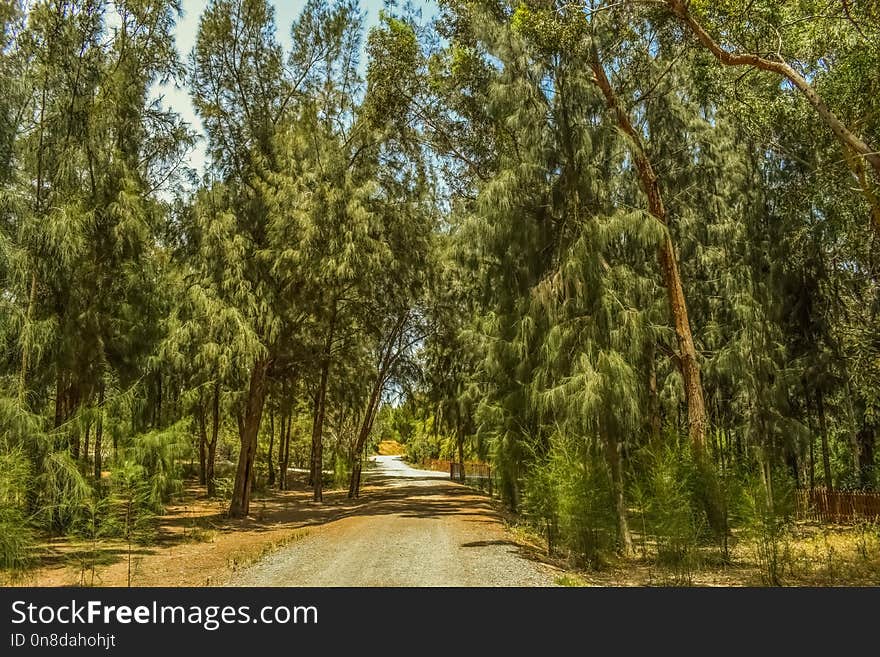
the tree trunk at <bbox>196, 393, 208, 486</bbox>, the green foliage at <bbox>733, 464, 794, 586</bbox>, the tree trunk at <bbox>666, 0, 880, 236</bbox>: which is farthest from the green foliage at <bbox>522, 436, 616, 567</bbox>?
the tree trunk at <bbox>196, 393, 208, 486</bbox>

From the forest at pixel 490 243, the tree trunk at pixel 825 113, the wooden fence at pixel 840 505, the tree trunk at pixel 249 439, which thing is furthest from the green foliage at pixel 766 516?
the tree trunk at pixel 249 439

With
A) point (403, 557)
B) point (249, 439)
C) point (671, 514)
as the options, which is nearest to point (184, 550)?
point (403, 557)

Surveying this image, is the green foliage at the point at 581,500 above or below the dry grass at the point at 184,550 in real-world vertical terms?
above

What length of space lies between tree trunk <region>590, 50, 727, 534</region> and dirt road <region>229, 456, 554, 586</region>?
2743 mm

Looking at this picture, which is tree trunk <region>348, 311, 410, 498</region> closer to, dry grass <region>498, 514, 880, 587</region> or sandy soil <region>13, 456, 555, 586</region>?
sandy soil <region>13, 456, 555, 586</region>

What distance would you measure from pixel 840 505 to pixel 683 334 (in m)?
9.45

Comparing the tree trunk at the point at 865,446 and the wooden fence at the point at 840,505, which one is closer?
the wooden fence at the point at 840,505

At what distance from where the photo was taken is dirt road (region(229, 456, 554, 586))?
25.8 ft

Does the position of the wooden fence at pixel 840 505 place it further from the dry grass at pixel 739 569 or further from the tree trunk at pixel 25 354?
the tree trunk at pixel 25 354

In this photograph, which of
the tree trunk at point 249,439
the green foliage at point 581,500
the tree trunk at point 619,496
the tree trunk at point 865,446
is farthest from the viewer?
the tree trunk at point 865,446

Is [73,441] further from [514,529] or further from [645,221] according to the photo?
[645,221]

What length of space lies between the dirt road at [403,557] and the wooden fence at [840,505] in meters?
8.57

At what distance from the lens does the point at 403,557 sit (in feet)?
31.2

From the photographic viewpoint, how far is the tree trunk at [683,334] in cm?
984
